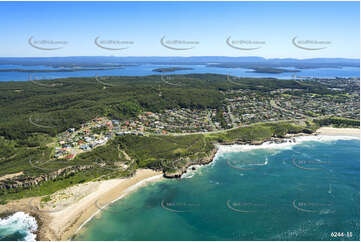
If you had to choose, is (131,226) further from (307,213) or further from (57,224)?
(307,213)

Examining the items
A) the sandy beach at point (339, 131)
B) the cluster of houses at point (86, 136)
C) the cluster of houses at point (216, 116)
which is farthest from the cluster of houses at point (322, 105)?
the cluster of houses at point (86, 136)

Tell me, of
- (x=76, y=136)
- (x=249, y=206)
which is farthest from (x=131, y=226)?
(x=76, y=136)

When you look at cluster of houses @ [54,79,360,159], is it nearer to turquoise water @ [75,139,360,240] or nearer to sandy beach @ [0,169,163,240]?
sandy beach @ [0,169,163,240]

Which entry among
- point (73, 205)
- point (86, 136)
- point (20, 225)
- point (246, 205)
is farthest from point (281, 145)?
point (20, 225)

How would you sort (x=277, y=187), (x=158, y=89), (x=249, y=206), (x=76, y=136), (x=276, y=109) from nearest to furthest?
(x=249, y=206) < (x=277, y=187) < (x=76, y=136) < (x=276, y=109) < (x=158, y=89)

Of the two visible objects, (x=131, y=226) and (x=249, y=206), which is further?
(x=249, y=206)

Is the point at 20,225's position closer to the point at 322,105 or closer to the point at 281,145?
the point at 281,145

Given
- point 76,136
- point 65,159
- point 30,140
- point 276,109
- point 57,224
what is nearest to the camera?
point 57,224
